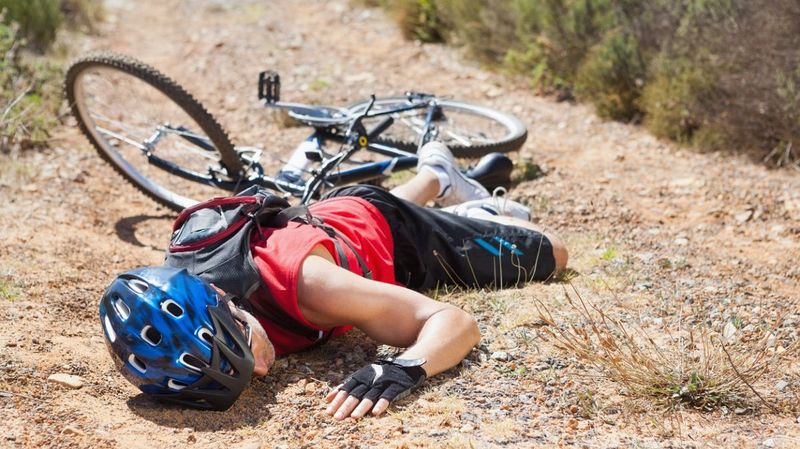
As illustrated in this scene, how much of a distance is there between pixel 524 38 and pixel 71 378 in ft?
17.0

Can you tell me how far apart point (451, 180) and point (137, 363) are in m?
2.10

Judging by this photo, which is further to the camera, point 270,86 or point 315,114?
point 315,114

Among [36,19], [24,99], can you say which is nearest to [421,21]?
[36,19]

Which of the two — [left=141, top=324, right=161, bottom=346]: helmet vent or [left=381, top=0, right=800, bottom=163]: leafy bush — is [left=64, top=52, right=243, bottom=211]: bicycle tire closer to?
[left=141, top=324, right=161, bottom=346]: helmet vent

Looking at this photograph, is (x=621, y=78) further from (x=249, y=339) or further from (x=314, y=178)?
(x=249, y=339)

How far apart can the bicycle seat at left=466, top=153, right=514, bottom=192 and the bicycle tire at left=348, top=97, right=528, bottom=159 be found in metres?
0.26

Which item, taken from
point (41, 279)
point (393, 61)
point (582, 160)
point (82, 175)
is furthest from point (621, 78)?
point (41, 279)

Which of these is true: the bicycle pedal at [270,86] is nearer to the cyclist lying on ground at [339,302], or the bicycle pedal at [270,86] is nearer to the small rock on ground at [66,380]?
the cyclist lying on ground at [339,302]

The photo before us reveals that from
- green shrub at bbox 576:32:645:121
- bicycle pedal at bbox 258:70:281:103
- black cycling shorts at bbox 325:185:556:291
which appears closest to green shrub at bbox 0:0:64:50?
bicycle pedal at bbox 258:70:281:103

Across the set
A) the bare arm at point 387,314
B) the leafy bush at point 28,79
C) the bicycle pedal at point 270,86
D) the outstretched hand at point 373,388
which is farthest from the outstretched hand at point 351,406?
the leafy bush at point 28,79

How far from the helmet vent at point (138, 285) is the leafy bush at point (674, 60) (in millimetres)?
4081

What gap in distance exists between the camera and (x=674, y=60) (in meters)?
6.21

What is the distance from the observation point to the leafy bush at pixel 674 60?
561 cm

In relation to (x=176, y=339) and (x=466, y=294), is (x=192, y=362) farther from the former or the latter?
(x=466, y=294)
